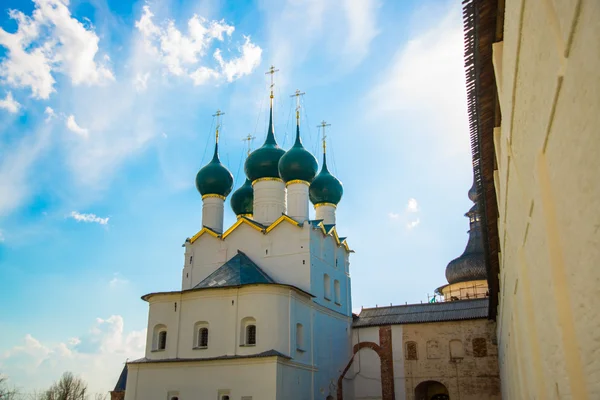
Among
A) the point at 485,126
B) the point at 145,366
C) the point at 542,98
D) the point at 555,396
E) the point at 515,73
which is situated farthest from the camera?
the point at 145,366

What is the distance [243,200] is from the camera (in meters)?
28.2

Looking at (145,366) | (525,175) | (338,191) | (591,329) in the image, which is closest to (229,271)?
(145,366)

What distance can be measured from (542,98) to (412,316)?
2435 centimetres

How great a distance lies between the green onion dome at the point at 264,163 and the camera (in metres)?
25.8

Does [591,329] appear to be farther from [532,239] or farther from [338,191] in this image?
[338,191]

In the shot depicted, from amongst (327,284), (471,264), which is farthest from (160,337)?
(471,264)

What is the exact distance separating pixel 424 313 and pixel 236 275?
32.6 feet

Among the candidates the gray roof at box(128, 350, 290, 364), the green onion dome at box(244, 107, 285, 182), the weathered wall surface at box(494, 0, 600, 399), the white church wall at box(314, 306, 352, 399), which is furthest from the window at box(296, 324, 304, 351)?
the weathered wall surface at box(494, 0, 600, 399)

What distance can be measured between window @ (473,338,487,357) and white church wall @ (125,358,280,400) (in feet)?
33.4

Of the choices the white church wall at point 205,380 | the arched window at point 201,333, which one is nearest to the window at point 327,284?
the arched window at point 201,333

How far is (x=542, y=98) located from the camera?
3.56 m

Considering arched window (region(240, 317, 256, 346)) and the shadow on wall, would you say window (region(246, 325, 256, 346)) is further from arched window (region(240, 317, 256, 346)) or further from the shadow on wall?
the shadow on wall

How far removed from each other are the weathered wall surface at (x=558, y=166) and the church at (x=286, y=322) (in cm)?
1510

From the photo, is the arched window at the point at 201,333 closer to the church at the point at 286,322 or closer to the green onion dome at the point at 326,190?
the church at the point at 286,322
